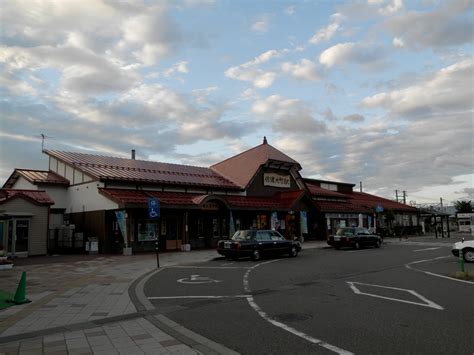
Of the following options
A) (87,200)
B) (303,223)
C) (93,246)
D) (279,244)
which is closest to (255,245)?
(279,244)

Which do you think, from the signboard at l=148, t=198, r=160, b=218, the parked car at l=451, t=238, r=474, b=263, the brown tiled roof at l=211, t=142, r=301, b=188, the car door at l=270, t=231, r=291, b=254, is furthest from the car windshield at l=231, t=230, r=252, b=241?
the brown tiled roof at l=211, t=142, r=301, b=188

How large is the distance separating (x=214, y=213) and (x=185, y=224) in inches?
173

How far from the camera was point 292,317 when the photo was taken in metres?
8.30

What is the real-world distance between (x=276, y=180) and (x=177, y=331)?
105 ft

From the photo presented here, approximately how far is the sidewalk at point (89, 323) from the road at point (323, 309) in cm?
49

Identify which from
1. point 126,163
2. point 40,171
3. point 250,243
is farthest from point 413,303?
point 40,171

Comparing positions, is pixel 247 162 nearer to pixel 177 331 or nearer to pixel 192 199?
pixel 192 199

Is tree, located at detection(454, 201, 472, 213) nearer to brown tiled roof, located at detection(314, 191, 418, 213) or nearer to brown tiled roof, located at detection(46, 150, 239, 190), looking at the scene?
brown tiled roof, located at detection(314, 191, 418, 213)

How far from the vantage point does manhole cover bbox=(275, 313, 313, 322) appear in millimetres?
8059

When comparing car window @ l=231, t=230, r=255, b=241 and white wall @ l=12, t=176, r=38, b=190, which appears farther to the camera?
white wall @ l=12, t=176, r=38, b=190

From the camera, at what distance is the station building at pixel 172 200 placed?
88.1 ft

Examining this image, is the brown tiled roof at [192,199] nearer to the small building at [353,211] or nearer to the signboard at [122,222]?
the signboard at [122,222]

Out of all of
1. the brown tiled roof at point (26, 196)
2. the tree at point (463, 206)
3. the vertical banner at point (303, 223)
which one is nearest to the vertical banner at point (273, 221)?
the vertical banner at point (303, 223)

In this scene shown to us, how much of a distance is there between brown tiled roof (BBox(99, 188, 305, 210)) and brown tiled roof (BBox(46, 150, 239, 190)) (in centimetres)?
96
